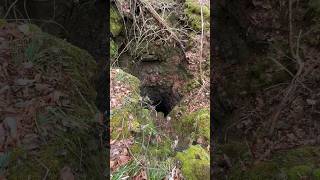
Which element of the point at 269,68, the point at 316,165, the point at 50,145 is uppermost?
the point at 269,68

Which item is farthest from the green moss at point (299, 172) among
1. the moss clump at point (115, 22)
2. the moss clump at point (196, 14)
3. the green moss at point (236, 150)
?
the moss clump at point (115, 22)

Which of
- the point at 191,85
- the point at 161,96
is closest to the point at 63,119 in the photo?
the point at 191,85

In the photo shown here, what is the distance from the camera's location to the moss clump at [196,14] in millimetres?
8367

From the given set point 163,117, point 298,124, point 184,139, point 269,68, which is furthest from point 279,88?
point 163,117

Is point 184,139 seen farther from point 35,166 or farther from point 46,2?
point 35,166

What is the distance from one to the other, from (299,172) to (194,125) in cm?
385

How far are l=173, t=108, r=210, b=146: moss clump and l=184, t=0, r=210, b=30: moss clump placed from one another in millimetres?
2147

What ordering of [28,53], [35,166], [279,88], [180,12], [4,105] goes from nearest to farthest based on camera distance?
1. [35,166]
2. [4,105]
3. [28,53]
4. [279,88]
5. [180,12]

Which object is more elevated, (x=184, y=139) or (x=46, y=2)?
(x=46, y=2)

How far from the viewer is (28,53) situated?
127 inches

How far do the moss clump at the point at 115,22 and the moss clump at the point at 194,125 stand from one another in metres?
2.34

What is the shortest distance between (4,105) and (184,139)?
4.22m

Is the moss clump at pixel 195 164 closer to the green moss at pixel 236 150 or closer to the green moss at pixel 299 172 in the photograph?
the green moss at pixel 236 150

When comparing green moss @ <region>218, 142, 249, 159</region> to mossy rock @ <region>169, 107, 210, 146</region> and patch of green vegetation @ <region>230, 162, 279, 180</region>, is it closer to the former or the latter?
patch of green vegetation @ <region>230, 162, 279, 180</region>
